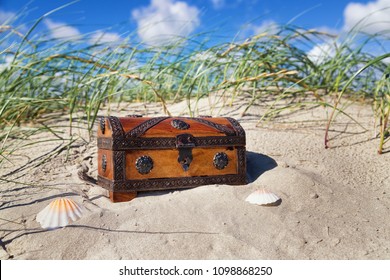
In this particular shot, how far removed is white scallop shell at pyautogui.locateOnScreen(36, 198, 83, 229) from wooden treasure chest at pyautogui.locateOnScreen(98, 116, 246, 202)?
0.30 meters

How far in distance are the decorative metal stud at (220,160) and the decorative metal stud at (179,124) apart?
0.89 ft

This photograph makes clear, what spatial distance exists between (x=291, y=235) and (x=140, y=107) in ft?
8.81

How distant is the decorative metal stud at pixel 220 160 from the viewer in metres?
2.89

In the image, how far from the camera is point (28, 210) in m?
2.55

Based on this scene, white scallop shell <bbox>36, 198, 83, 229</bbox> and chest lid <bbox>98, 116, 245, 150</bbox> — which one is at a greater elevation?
chest lid <bbox>98, 116, 245, 150</bbox>

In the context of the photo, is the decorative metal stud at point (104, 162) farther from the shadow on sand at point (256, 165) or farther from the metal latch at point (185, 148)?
the shadow on sand at point (256, 165)

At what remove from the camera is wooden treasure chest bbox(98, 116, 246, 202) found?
8.76 feet

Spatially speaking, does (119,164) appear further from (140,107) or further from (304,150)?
(140,107)

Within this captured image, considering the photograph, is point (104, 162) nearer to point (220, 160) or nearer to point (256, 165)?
point (220, 160)

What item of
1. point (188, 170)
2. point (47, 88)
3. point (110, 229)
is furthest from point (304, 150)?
point (47, 88)

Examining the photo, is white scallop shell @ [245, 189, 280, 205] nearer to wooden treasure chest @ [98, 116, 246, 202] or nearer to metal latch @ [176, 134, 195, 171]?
wooden treasure chest @ [98, 116, 246, 202]

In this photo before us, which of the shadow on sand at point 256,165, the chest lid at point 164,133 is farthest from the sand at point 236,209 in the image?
the chest lid at point 164,133

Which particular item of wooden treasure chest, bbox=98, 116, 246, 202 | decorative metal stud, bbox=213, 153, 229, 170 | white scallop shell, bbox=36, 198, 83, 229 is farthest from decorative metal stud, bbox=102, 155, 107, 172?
decorative metal stud, bbox=213, 153, 229, 170
